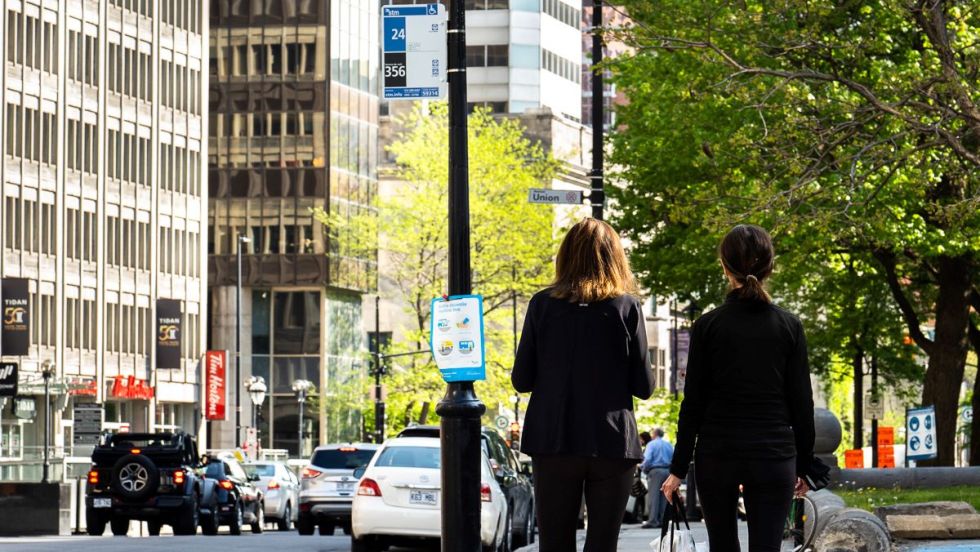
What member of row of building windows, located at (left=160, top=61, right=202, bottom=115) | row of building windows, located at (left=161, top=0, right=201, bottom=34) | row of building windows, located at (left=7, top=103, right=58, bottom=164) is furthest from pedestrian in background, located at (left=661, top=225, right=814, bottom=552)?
row of building windows, located at (left=161, top=0, right=201, bottom=34)

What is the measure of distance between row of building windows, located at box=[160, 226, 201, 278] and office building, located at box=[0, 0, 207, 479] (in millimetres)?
79

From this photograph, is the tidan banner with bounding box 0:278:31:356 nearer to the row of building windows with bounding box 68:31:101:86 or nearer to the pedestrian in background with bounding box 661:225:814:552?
the row of building windows with bounding box 68:31:101:86

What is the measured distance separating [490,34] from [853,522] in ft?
345

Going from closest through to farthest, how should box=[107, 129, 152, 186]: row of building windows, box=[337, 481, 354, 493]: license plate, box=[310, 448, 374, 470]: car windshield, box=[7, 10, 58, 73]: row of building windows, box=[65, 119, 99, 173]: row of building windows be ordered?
1. box=[337, 481, 354, 493]: license plate
2. box=[310, 448, 374, 470]: car windshield
3. box=[7, 10, 58, 73]: row of building windows
4. box=[65, 119, 99, 173]: row of building windows
5. box=[107, 129, 152, 186]: row of building windows

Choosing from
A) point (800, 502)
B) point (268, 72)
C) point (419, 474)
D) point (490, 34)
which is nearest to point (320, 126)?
point (268, 72)

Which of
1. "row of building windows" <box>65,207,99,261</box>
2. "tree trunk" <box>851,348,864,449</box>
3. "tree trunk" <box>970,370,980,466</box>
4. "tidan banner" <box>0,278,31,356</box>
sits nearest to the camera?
"tree trunk" <box>970,370,980,466</box>

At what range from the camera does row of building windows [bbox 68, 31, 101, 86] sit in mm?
77438

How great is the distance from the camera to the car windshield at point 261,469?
5234cm

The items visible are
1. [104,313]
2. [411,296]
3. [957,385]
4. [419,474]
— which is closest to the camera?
[419,474]

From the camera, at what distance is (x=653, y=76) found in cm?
4631

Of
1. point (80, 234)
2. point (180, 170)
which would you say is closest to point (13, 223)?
point (80, 234)

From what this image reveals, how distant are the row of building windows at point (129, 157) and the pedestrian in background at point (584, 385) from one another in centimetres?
7300

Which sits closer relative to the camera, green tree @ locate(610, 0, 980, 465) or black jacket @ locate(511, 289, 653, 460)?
black jacket @ locate(511, 289, 653, 460)

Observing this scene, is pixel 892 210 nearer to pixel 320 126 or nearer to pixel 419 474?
pixel 419 474
